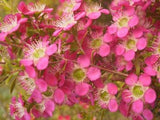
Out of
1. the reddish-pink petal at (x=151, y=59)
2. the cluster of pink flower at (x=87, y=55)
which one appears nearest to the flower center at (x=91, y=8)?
the cluster of pink flower at (x=87, y=55)

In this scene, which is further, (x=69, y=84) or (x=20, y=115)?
(x=20, y=115)

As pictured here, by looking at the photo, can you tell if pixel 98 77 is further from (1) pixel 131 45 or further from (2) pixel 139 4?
(2) pixel 139 4

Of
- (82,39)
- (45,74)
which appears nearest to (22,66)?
(45,74)

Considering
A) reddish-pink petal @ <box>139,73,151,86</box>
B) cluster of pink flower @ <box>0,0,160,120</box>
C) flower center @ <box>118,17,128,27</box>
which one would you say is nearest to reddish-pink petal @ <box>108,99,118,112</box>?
cluster of pink flower @ <box>0,0,160,120</box>

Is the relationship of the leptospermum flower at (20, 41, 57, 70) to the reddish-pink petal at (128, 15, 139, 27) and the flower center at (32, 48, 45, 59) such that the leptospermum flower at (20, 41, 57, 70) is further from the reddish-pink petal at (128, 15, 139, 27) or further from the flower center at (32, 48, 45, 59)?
the reddish-pink petal at (128, 15, 139, 27)

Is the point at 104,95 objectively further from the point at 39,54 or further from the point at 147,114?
the point at 39,54
